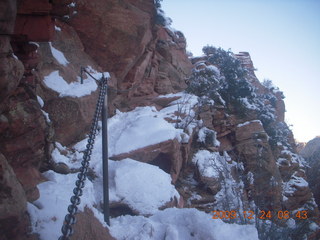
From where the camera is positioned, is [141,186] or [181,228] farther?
[141,186]

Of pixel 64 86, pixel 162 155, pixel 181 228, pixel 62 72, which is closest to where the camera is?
pixel 181 228

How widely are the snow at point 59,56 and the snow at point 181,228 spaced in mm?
6704

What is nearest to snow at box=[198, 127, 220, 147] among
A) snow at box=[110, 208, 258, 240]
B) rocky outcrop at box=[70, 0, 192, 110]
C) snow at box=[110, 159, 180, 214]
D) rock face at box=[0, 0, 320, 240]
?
rock face at box=[0, 0, 320, 240]

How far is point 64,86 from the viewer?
849 centimetres

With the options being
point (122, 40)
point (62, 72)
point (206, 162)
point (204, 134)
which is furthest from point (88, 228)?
point (204, 134)

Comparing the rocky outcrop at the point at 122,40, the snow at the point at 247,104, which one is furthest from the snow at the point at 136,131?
the snow at the point at 247,104

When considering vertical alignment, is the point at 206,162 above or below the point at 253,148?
below

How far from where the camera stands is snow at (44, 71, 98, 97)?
8109 mm

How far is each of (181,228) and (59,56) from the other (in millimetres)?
7830

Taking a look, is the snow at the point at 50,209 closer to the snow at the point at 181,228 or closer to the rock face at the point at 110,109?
the rock face at the point at 110,109

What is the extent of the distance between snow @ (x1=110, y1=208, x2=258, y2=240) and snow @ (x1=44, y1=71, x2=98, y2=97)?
524 centimetres

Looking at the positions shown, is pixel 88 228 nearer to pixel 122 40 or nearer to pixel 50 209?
pixel 50 209

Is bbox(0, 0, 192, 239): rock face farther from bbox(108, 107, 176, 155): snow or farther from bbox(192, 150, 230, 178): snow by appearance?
bbox(192, 150, 230, 178): snow

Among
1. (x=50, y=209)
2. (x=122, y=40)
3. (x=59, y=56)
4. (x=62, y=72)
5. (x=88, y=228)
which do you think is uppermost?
(x=122, y=40)
